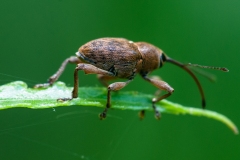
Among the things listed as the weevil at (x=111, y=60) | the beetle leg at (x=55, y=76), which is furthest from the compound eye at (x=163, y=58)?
the beetle leg at (x=55, y=76)

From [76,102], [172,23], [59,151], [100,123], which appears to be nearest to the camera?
[76,102]

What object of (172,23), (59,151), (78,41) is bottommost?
(59,151)

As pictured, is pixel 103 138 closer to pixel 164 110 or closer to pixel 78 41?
pixel 78 41

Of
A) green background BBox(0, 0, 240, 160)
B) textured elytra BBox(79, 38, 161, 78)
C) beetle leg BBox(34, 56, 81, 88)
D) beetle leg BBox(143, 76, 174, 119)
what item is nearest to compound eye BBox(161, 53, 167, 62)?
beetle leg BBox(143, 76, 174, 119)

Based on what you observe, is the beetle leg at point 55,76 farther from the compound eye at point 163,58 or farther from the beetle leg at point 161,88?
the compound eye at point 163,58

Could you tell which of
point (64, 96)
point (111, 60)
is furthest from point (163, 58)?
point (64, 96)

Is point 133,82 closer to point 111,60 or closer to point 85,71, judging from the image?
point 111,60

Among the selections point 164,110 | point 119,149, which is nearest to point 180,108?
point 164,110
